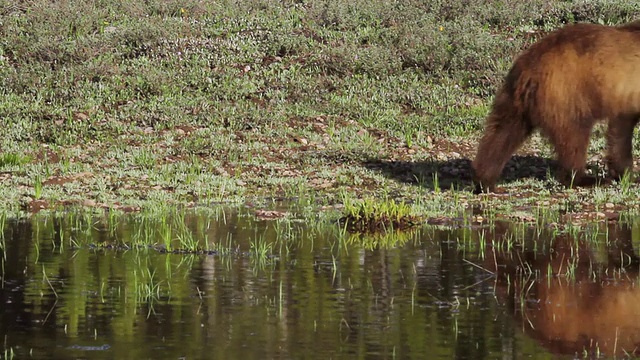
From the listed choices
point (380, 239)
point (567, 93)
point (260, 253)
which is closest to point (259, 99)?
point (567, 93)

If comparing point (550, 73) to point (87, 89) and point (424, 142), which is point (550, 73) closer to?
point (424, 142)

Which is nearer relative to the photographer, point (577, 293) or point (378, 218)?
point (577, 293)

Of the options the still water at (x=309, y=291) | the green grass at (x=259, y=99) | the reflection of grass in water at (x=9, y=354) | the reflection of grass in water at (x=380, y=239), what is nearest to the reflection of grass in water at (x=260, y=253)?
the still water at (x=309, y=291)

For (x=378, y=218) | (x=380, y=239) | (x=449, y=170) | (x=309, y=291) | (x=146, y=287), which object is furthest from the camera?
(x=449, y=170)

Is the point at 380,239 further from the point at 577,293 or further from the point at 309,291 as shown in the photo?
the point at 577,293

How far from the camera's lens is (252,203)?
11117 millimetres

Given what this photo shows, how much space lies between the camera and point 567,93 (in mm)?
10734

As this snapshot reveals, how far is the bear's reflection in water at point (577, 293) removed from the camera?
577 centimetres

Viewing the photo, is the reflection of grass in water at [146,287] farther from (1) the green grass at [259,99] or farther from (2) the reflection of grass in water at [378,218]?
(1) the green grass at [259,99]

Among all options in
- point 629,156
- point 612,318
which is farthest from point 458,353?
point 629,156

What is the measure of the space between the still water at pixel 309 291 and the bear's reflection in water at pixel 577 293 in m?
0.01

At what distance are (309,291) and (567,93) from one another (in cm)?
466

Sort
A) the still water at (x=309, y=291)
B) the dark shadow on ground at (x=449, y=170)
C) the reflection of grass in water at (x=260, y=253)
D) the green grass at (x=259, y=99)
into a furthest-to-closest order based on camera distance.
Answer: the dark shadow on ground at (x=449, y=170)
the green grass at (x=259, y=99)
the reflection of grass in water at (x=260, y=253)
the still water at (x=309, y=291)

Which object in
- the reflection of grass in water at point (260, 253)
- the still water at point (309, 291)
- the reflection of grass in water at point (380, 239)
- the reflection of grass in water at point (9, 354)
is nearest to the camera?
the reflection of grass in water at point (9, 354)
